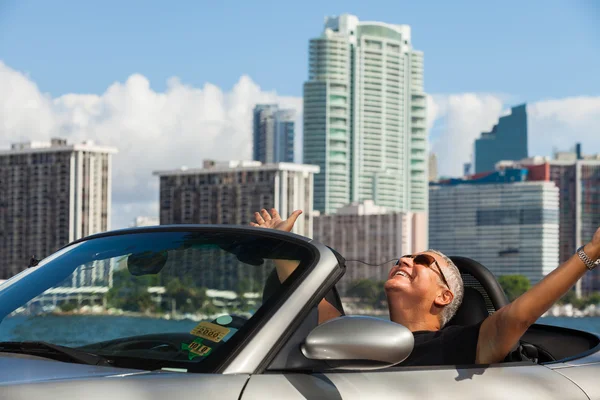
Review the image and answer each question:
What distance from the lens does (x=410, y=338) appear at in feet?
8.33

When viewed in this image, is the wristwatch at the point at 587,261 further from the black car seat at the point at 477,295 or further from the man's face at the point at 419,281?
the black car seat at the point at 477,295

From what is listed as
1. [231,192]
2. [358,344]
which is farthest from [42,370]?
[231,192]

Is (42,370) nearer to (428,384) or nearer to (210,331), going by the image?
(210,331)

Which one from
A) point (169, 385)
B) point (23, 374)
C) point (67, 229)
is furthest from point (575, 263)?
point (67, 229)

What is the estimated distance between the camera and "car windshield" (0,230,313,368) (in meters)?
2.72

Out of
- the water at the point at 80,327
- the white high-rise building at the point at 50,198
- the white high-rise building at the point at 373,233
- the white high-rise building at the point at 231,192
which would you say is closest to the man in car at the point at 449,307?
the water at the point at 80,327

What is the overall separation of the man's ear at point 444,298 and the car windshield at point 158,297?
2.51 ft

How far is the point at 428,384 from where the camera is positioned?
2686 millimetres

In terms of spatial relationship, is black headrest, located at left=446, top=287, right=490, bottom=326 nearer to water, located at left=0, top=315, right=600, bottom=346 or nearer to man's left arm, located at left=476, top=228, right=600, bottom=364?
man's left arm, located at left=476, top=228, right=600, bottom=364

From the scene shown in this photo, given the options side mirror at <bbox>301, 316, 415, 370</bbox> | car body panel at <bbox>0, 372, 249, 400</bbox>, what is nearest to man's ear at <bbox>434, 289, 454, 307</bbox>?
side mirror at <bbox>301, 316, 415, 370</bbox>

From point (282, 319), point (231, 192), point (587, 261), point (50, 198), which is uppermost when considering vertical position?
point (587, 261)

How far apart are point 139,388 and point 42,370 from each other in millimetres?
232

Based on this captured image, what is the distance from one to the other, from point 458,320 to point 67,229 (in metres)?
148

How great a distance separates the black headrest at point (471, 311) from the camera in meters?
3.79
